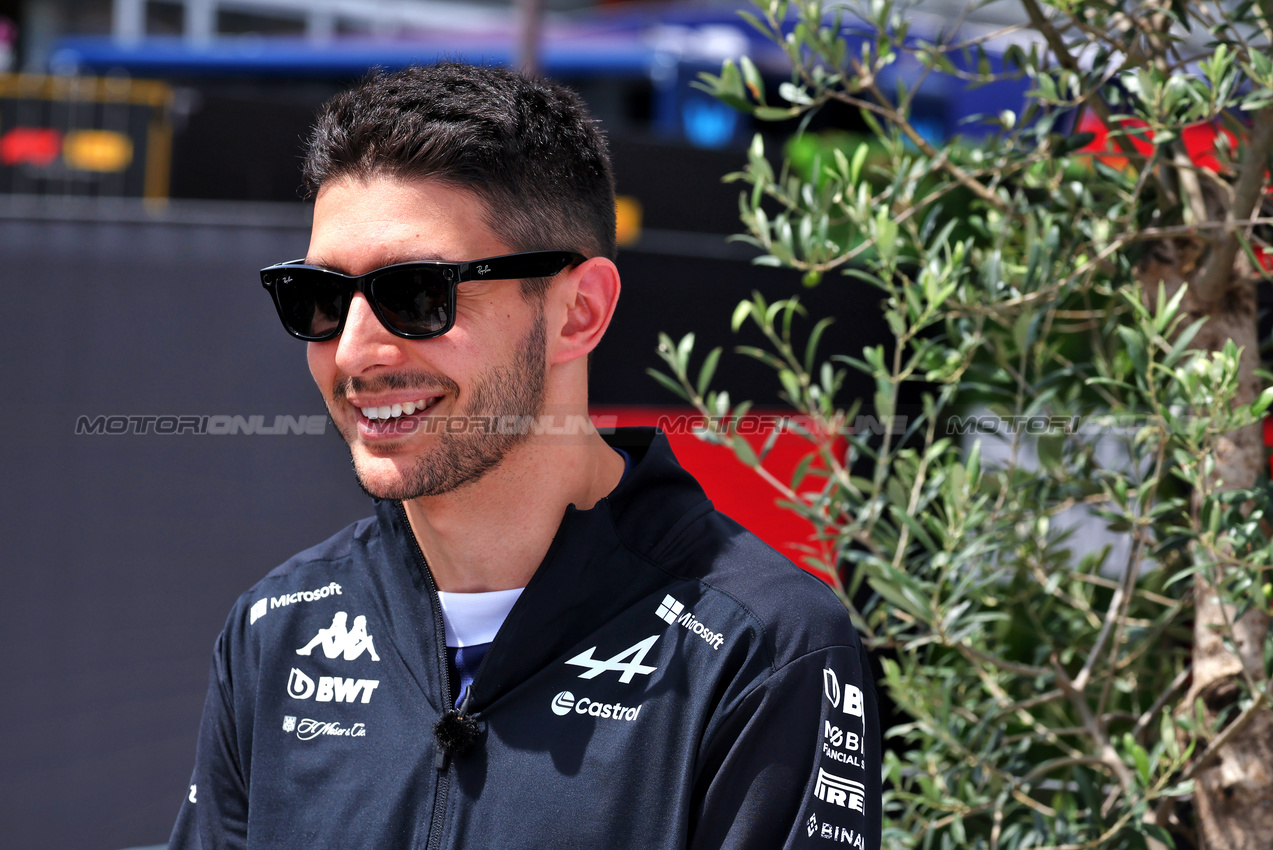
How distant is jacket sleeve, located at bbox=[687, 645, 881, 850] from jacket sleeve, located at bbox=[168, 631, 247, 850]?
754mm

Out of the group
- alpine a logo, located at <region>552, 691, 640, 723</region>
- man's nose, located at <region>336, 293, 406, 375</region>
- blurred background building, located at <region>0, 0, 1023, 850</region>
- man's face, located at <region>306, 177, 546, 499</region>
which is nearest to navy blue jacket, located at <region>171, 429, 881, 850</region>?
alpine a logo, located at <region>552, 691, 640, 723</region>

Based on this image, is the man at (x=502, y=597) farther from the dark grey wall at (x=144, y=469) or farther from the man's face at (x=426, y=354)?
the dark grey wall at (x=144, y=469)

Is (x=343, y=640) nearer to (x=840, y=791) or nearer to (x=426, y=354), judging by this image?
(x=426, y=354)

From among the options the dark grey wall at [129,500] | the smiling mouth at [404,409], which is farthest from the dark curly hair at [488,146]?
the dark grey wall at [129,500]

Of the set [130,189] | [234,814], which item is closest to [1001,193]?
[234,814]

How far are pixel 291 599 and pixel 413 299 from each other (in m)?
0.58

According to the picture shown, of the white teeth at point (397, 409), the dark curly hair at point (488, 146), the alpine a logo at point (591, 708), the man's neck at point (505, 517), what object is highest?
the dark curly hair at point (488, 146)

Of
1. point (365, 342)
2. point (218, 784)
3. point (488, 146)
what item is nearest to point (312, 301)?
point (365, 342)

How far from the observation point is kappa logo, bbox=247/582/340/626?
1.87 m

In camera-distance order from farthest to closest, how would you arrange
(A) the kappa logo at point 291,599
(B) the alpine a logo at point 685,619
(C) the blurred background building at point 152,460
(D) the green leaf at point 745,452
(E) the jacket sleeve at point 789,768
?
(C) the blurred background building at point 152,460 < (D) the green leaf at point 745,452 < (A) the kappa logo at point 291,599 < (B) the alpine a logo at point 685,619 < (E) the jacket sleeve at point 789,768

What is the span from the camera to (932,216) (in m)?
2.42

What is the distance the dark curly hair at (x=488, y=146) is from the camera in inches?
64.1

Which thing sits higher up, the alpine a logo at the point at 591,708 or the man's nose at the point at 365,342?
the man's nose at the point at 365,342

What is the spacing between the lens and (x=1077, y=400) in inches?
104
